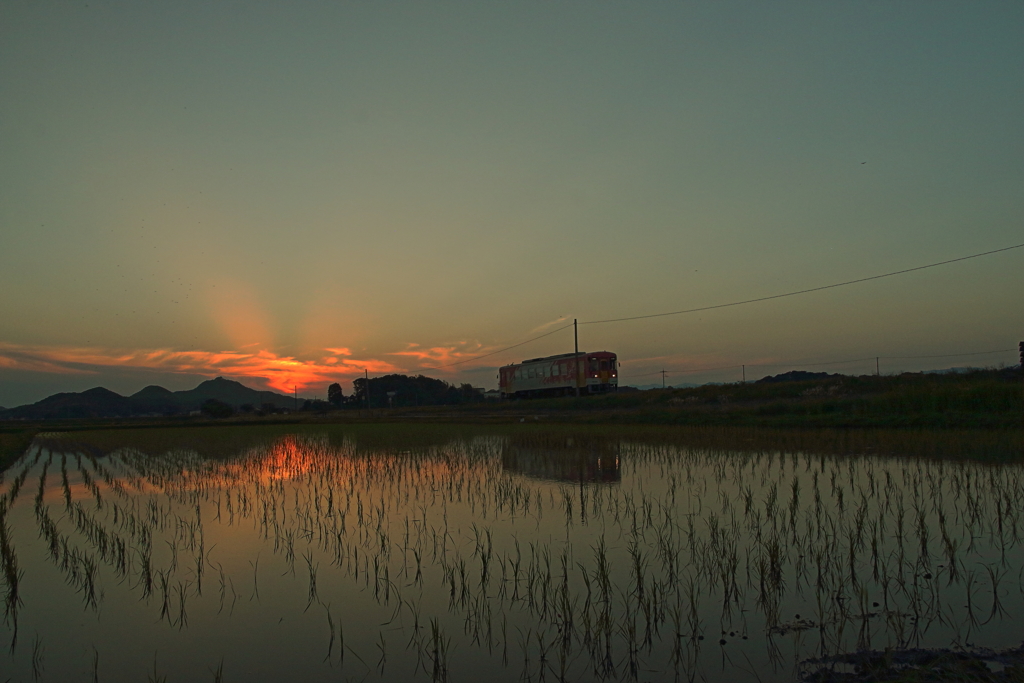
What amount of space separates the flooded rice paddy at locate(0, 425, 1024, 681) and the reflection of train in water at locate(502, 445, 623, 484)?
0.46 meters

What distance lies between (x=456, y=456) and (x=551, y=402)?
24.2 metres

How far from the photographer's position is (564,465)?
43.8 ft

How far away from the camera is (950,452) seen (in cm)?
1231

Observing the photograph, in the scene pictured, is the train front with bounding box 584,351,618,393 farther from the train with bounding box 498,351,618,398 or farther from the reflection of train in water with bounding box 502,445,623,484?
the reflection of train in water with bounding box 502,445,623,484

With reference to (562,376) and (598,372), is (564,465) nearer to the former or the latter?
(598,372)

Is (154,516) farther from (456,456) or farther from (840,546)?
(840,546)

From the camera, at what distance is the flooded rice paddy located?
4.19 m

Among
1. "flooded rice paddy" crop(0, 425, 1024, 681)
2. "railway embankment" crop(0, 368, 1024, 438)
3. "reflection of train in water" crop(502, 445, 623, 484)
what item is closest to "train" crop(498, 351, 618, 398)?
"railway embankment" crop(0, 368, 1024, 438)

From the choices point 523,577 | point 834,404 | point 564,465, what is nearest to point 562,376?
point 834,404

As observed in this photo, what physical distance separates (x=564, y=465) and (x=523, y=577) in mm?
7681

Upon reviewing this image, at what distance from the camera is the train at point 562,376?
43031 mm

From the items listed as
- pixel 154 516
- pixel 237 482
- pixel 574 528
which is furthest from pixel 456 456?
pixel 574 528

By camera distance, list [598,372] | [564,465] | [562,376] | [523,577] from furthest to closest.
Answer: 1. [562,376]
2. [598,372]
3. [564,465]
4. [523,577]

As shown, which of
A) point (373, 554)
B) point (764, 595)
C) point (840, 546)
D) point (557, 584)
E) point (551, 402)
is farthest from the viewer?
point (551, 402)
